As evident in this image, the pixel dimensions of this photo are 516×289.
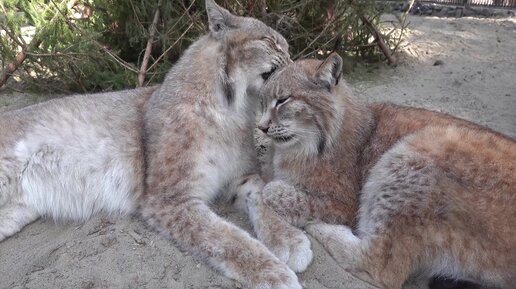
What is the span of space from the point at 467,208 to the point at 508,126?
2.60m

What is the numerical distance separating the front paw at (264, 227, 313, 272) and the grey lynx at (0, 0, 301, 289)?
0.74 ft

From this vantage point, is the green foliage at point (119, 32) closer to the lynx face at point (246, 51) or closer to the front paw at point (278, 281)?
the lynx face at point (246, 51)

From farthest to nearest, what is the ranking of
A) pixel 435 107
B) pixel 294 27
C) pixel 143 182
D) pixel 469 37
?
1. pixel 469 37
2. pixel 294 27
3. pixel 435 107
4. pixel 143 182

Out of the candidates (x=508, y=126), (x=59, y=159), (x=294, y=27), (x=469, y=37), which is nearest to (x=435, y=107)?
(x=508, y=126)

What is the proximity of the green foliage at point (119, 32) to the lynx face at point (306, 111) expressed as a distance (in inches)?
91.6

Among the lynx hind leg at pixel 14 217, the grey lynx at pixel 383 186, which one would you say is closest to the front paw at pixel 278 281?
the grey lynx at pixel 383 186

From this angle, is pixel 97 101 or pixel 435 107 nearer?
pixel 97 101

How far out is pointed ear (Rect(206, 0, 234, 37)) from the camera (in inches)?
159

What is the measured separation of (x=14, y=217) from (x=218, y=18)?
2.00 m

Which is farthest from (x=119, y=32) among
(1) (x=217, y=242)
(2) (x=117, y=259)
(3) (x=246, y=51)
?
(1) (x=217, y=242)

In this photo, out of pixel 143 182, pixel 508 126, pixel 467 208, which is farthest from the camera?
pixel 508 126

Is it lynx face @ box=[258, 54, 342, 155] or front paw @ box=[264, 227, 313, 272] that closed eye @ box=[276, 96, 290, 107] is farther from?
front paw @ box=[264, 227, 313, 272]

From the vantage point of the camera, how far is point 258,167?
422cm

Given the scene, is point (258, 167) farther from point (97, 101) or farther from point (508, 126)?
Result: point (508, 126)
